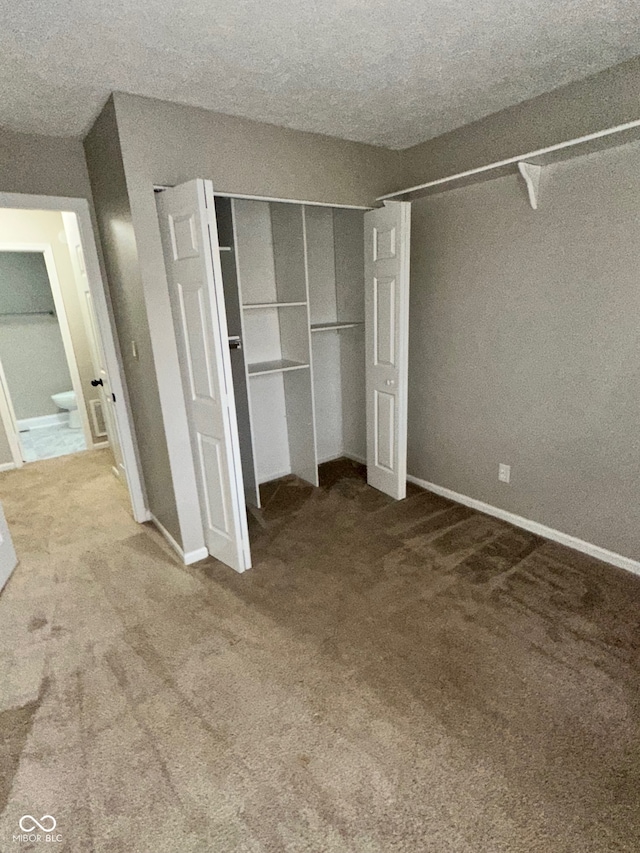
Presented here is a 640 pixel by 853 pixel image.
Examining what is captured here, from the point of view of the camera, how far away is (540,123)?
7.55ft

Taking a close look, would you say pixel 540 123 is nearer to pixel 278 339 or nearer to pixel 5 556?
pixel 278 339

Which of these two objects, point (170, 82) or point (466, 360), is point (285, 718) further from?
point (170, 82)

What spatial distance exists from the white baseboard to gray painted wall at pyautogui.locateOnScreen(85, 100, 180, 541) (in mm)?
4000

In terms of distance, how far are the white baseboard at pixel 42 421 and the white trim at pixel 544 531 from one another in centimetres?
532

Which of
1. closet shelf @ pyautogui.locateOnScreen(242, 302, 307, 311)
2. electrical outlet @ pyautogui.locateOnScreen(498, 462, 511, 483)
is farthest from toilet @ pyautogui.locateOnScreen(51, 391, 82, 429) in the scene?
electrical outlet @ pyautogui.locateOnScreen(498, 462, 511, 483)

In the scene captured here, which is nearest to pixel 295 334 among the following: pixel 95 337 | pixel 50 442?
pixel 95 337

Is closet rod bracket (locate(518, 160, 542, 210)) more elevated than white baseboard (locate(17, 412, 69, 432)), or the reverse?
closet rod bracket (locate(518, 160, 542, 210))

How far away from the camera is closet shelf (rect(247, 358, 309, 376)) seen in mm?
3189

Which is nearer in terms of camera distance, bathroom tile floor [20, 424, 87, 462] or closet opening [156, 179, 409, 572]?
closet opening [156, 179, 409, 572]

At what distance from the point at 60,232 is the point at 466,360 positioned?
14.2 ft

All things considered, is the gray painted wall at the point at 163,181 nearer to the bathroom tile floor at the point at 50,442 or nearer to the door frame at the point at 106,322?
the door frame at the point at 106,322

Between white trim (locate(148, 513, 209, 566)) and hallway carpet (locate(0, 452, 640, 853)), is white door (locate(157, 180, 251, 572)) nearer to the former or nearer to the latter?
white trim (locate(148, 513, 209, 566))

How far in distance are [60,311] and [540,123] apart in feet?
15.1

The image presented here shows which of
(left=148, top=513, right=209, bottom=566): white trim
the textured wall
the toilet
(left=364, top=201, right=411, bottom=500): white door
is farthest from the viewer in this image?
the toilet
